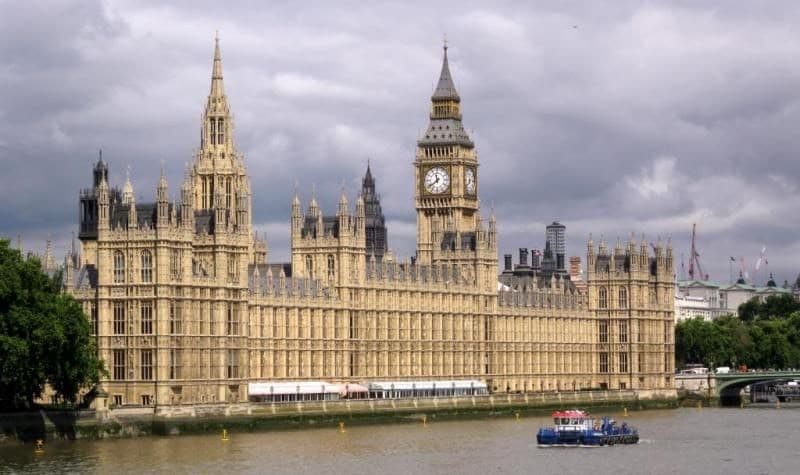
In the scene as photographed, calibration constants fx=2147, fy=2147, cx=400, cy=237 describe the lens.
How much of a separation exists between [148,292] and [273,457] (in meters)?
21.6

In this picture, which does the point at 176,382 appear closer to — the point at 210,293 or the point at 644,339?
the point at 210,293

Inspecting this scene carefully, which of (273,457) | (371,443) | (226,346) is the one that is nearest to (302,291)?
(226,346)

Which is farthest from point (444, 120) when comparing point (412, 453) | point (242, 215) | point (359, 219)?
point (412, 453)

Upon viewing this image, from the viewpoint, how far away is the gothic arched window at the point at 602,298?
198 m

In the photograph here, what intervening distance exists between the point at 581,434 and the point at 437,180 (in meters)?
66.6

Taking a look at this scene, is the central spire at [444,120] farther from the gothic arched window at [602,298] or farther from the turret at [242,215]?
the turret at [242,215]

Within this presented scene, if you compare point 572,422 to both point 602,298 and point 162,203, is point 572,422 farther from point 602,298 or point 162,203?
point 602,298

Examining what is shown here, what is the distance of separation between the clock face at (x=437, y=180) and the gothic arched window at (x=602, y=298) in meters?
17.5

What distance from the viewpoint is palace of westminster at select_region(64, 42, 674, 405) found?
137000 millimetres

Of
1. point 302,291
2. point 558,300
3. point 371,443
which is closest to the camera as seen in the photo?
point 371,443

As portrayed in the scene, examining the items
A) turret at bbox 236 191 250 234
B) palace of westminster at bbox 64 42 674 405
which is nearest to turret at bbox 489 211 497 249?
palace of westminster at bbox 64 42 674 405

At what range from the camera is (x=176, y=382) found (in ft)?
449

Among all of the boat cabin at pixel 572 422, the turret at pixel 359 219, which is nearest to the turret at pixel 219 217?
the turret at pixel 359 219

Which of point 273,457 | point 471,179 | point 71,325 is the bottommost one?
point 273,457
